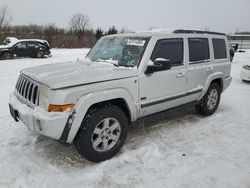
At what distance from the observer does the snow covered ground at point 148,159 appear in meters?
2.89

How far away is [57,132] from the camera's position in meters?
2.79

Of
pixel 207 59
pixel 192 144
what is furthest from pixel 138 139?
pixel 207 59

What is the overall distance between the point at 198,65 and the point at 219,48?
3.46 feet

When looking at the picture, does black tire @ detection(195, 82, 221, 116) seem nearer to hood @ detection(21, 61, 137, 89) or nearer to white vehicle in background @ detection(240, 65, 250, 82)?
hood @ detection(21, 61, 137, 89)

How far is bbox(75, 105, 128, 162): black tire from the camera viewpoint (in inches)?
119

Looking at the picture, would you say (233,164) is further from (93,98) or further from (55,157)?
(55,157)

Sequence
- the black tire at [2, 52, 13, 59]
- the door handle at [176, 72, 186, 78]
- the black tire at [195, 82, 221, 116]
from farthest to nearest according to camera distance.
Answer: the black tire at [2, 52, 13, 59] < the black tire at [195, 82, 221, 116] < the door handle at [176, 72, 186, 78]

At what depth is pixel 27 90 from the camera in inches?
128

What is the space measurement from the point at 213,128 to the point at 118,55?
7.84 ft

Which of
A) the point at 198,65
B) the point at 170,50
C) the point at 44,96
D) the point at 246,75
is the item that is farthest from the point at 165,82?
the point at 246,75

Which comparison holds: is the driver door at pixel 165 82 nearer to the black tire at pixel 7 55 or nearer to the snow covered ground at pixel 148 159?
the snow covered ground at pixel 148 159

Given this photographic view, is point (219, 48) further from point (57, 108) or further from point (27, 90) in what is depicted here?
point (27, 90)

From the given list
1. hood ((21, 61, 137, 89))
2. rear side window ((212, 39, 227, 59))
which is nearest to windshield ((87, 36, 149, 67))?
hood ((21, 61, 137, 89))

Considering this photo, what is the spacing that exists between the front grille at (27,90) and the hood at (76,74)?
0.09 metres
